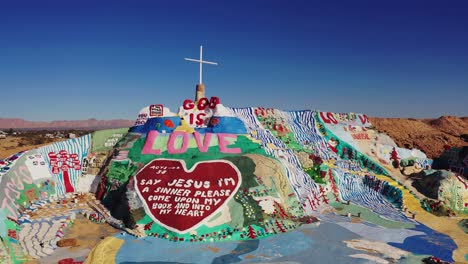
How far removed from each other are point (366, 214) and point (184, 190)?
1131 centimetres

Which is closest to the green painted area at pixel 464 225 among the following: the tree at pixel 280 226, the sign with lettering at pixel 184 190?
the tree at pixel 280 226

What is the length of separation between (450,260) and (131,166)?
1709 cm

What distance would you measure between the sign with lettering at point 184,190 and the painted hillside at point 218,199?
6 centimetres

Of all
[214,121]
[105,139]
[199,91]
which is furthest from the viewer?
[199,91]

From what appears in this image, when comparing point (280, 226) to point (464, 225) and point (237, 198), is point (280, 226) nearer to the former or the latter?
point (237, 198)

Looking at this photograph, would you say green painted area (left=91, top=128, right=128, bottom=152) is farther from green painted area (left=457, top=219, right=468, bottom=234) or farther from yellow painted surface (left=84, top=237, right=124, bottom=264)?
green painted area (left=457, top=219, right=468, bottom=234)

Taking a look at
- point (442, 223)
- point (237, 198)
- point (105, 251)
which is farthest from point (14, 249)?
point (442, 223)

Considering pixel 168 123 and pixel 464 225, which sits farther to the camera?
pixel 168 123

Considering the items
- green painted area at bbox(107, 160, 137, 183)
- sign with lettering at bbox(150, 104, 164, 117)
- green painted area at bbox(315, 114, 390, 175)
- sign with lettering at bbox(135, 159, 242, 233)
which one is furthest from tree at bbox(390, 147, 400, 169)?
green painted area at bbox(107, 160, 137, 183)

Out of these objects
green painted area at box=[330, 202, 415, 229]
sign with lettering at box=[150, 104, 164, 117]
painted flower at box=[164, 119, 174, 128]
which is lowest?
green painted area at box=[330, 202, 415, 229]

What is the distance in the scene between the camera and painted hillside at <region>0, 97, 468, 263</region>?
15203 mm

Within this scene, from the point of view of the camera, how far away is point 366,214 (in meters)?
21.1

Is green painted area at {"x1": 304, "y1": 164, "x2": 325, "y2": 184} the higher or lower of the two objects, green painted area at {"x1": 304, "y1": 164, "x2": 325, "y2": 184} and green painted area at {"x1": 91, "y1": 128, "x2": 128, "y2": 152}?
the lower

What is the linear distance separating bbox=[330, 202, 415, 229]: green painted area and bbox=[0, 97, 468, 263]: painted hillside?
0.12 m
